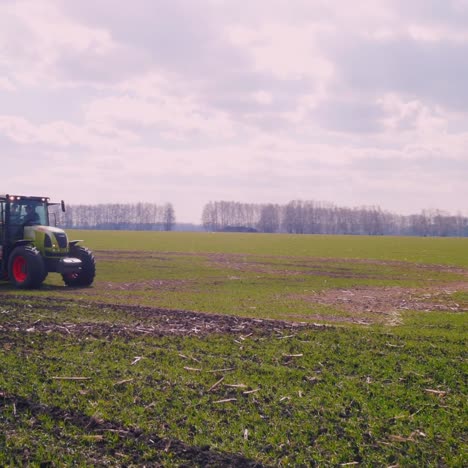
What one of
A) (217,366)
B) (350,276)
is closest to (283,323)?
(217,366)

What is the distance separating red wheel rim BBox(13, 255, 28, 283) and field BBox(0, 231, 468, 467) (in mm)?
2839

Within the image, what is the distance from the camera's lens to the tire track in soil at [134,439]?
6.09m

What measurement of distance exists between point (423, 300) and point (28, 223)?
15565 millimetres

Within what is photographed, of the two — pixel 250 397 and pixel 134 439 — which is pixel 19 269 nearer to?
pixel 250 397

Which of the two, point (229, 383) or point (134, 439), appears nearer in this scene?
point (134, 439)

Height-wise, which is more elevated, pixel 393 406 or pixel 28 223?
pixel 28 223

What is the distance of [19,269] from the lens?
2009cm

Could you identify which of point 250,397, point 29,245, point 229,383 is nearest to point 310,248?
point 29,245

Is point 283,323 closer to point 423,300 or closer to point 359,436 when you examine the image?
point 359,436

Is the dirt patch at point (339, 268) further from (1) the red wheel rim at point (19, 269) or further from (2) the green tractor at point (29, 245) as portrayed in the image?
(1) the red wheel rim at point (19, 269)

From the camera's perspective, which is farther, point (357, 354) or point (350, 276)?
point (350, 276)

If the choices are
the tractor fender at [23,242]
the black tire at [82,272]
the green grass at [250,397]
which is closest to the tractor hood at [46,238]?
the tractor fender at [23,242]

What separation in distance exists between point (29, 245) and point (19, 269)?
3.30ft

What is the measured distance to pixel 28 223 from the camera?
2059 centimetres
